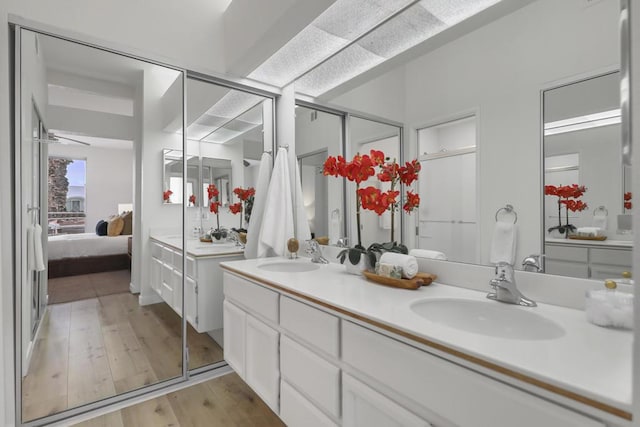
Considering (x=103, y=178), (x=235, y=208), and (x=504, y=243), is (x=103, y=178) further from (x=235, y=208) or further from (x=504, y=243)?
(x=504, y=243)

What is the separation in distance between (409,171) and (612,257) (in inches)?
32.6

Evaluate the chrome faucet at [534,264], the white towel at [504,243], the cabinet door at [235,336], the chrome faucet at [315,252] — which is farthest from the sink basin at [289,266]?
the chrome faucet at [534,264]

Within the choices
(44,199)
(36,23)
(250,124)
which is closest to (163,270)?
(44,199)

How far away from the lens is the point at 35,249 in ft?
5.60

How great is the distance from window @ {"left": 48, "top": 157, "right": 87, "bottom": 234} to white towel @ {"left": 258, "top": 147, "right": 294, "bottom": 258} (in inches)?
42.8

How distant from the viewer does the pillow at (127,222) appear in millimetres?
2023

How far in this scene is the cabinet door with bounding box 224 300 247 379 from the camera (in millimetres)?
1794

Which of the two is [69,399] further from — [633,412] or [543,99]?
[543,99]

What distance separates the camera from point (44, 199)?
1765mm

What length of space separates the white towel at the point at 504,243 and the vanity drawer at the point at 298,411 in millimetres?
885

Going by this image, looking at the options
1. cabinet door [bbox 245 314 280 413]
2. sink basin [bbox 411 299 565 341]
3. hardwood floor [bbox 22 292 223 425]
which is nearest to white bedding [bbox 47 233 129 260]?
hardwood floor [bbox 22 292 223 425]

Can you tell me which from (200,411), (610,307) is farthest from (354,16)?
(200,411)

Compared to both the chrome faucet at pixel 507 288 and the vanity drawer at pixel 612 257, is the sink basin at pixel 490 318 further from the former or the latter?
the vanity drawer at pixel 612 257

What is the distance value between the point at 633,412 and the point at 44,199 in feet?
7.96
